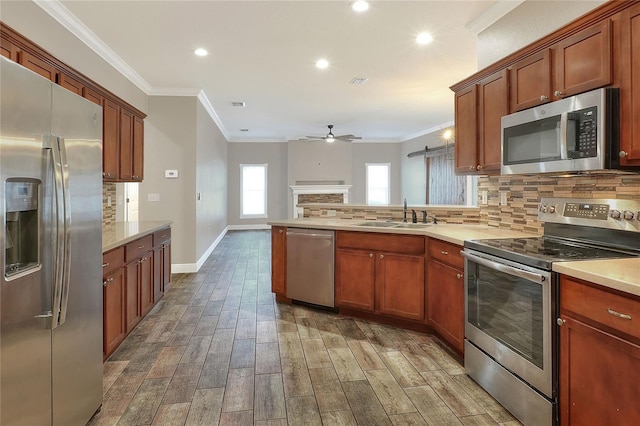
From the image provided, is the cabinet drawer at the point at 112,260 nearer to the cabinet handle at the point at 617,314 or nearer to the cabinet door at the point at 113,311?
the cabinet door at the point at 113,311

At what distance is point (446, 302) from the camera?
2.84 m

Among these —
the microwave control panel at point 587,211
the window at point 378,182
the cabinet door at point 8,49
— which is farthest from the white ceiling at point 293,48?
the window at point 378,182

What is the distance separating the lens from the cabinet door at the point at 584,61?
75.4 inches

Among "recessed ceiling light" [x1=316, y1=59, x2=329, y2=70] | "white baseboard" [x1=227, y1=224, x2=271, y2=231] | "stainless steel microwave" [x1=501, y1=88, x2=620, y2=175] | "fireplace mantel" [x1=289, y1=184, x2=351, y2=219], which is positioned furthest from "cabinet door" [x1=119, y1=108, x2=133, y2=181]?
"white baseboard" [x1=227, y1=224, x2=271, y2=231]

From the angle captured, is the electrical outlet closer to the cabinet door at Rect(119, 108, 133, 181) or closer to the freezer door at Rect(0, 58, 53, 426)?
the freezer door at Rect(0, 58, 53, 426)

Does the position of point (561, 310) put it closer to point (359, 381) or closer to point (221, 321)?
point (359, 381)

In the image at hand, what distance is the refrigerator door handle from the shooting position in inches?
61.4

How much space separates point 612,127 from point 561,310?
954 millimetres

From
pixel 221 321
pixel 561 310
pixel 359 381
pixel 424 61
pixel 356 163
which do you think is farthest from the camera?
pixel 356 163

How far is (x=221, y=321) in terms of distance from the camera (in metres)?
3.56

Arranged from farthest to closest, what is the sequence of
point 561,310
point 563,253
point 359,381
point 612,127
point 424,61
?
1. point 424,61
2. point 359,381
3. point 563,253
4. point 612,127
5. point 561,310

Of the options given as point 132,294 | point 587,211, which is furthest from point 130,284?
point 587,211

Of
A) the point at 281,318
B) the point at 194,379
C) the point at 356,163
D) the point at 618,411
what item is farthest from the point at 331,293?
the point at 356,163

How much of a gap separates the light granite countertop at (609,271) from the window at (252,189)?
10136 millimetres
